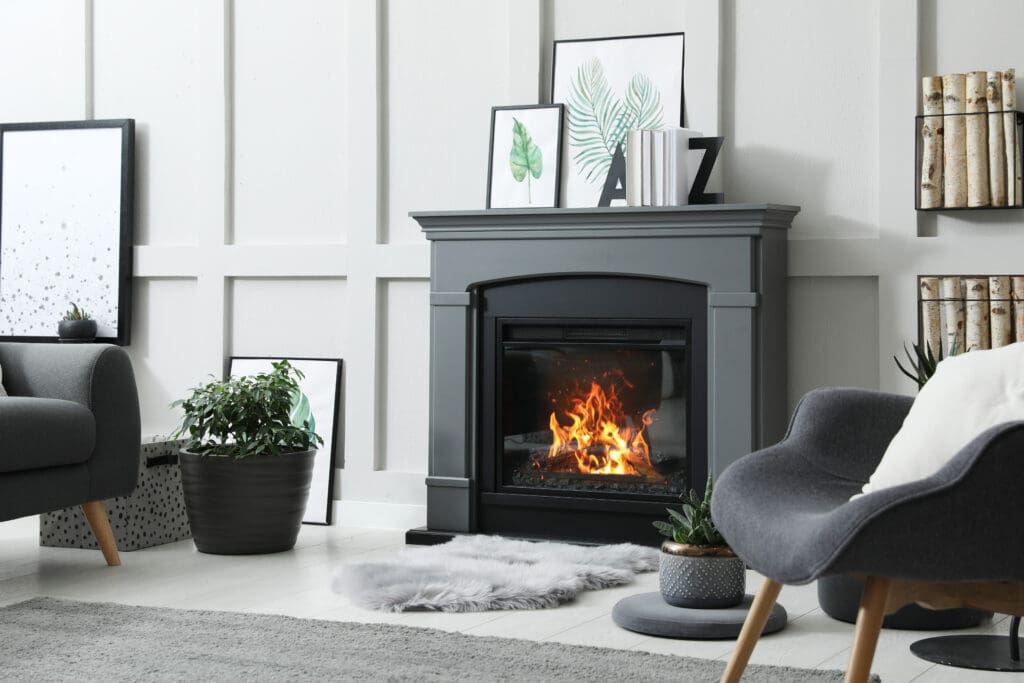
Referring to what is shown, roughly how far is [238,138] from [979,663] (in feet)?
11.8

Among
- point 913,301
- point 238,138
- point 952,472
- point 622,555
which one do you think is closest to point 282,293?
point 238,138

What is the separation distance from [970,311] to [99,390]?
270 centimetres

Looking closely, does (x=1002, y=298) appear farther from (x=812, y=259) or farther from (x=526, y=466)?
(x=526, y=466)

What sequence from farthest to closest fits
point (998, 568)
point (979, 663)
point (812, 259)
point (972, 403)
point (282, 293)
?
point (282, 293), point (812, 259), point (979, 663), point (972, 403), point (998, 568)

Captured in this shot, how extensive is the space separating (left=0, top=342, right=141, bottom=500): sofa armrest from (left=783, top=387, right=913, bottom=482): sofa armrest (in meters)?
2.19

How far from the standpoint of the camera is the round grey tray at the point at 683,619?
3.17 m

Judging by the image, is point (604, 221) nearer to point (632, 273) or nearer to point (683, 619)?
point (632, 273)

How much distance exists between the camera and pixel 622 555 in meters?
4.15

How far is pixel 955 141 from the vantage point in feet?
13.8

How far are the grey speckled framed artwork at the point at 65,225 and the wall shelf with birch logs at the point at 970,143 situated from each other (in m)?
3.19

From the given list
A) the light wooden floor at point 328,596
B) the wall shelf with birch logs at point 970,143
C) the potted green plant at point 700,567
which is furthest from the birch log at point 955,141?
the potted green plant at point 700,567

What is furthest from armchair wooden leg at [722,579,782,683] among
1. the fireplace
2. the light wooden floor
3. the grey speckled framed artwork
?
the grey speckled framed artwork

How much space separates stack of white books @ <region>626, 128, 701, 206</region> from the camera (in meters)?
4.35

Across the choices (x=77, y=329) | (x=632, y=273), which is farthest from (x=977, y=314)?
(x=77, y=329)
